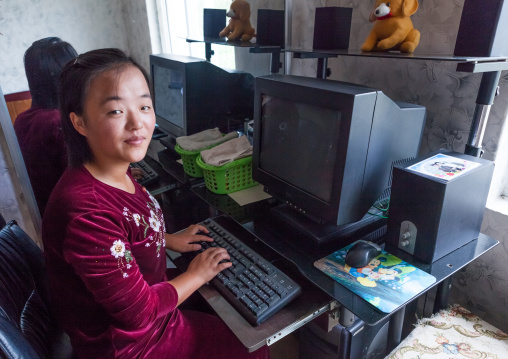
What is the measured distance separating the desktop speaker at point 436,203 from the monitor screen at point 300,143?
0.59 ft

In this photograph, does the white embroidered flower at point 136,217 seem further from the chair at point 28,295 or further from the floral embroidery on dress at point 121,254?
the chair at point 28,295

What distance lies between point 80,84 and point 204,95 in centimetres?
88

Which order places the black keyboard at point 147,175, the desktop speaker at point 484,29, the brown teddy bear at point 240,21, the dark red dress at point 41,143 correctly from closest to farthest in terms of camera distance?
the desktop speaker at point 484,29 < the dark red dress at point 41,143 < the black keyboard at point 147,175 < the brown teddy bear at point 240,21

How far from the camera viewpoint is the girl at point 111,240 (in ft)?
2.33

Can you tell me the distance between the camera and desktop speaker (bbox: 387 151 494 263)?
31.8 inches

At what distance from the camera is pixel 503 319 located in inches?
43.9

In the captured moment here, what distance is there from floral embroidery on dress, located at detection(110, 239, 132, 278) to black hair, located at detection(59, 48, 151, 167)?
0.22 meters

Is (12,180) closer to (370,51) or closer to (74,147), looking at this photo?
(74,147)

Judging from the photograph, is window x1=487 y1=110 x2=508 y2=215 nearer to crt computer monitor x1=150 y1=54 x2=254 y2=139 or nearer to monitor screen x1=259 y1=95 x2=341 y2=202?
monitor screen x1=259 y1=95 x2=341 y2=202

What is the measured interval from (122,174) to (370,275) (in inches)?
25.8

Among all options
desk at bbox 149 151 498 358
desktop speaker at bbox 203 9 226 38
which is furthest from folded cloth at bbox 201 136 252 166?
desktop speaker at bbox 203 9 226 38

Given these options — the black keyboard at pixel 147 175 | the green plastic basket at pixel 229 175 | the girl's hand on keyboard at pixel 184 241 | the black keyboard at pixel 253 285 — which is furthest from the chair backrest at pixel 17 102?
the black keyboard at pixel 253 285

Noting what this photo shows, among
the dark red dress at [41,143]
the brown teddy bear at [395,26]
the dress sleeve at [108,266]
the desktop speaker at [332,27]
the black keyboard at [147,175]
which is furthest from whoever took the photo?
the black keyboard at [147,175]

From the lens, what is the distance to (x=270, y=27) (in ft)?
4.54
